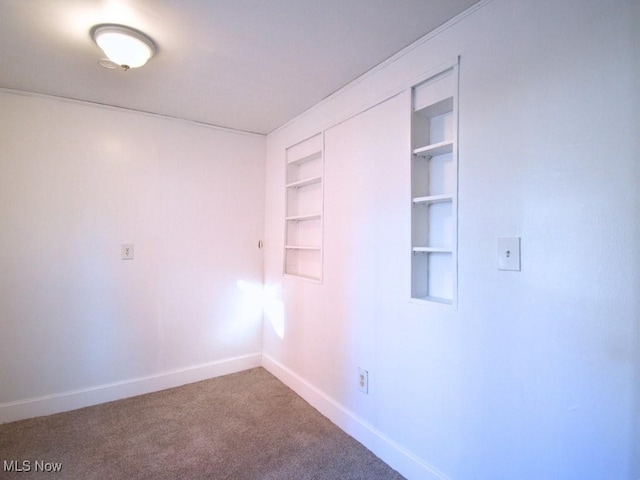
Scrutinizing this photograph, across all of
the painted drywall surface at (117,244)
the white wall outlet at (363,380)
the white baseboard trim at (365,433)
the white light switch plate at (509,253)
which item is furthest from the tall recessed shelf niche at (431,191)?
the painted drywall surface at (117,244)

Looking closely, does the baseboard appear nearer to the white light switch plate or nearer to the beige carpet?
the beige carpet

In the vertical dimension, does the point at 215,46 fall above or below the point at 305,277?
above

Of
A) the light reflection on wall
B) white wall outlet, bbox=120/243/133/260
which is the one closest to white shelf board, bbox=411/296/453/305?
the light reflection on wall

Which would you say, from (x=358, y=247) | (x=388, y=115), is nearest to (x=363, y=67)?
(x=388, y=115)

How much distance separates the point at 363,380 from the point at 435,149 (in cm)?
141

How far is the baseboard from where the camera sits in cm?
236

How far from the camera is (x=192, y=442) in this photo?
2084 mm

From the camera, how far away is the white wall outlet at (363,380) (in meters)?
2.07

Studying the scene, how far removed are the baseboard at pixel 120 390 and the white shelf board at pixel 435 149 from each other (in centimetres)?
247

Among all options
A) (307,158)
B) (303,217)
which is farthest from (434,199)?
(307,158)

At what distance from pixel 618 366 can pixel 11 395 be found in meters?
3.38

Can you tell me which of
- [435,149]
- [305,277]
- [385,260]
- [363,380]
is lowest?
[363,380]

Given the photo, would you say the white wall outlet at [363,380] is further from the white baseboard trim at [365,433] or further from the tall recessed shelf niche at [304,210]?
the tall recessed shelf niche at [304,210]

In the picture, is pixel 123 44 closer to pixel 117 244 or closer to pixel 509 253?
pixel 117 244
